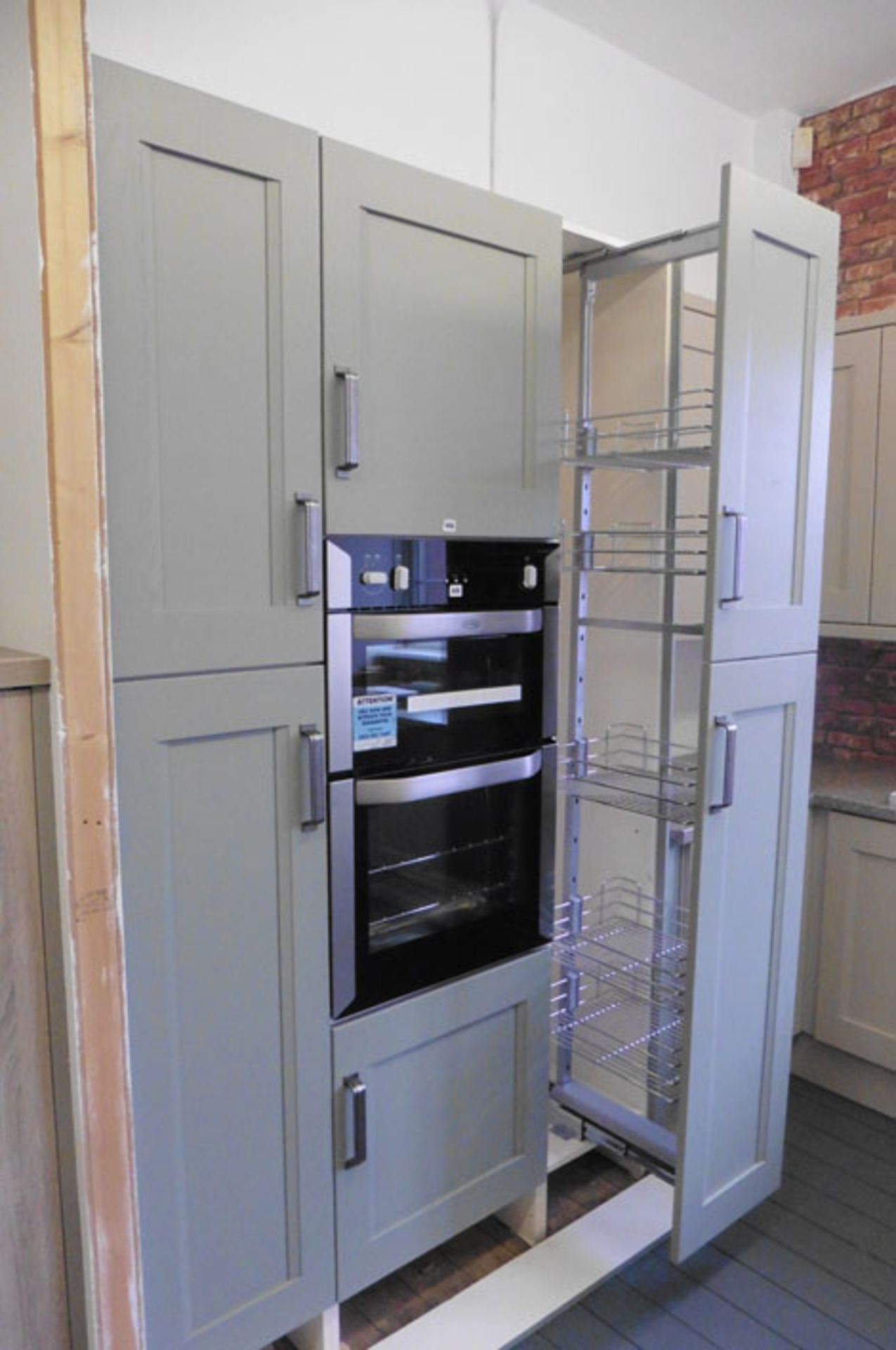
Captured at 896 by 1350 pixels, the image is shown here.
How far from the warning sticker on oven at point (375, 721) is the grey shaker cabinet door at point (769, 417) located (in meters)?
0.59

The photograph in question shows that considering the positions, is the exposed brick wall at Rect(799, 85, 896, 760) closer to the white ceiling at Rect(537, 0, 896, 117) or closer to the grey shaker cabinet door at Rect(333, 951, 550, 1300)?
the white ceiling at Rect(537, 0, 896, 117)

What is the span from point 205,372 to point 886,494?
77.5 inches

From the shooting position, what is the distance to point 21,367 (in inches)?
49.7

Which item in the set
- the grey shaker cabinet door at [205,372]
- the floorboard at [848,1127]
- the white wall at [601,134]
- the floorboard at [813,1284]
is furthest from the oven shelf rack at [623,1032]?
the white wall at [601,134]

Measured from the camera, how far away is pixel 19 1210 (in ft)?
4.42

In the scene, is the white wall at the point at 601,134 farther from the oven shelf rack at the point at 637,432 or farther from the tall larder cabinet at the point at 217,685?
the tall larder cabinet at the point at 217,685

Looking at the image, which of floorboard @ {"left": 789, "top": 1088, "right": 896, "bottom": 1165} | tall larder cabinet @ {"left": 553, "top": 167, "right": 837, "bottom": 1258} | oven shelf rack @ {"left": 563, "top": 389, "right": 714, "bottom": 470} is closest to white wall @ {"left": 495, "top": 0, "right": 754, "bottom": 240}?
tall larder cabinet @ {"left": 553, "top": 167, "right": 837, "bottom": 1258}

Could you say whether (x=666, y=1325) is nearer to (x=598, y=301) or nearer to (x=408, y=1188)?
(x=408, y=1188)

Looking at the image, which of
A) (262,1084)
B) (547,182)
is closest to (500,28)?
(547,182)

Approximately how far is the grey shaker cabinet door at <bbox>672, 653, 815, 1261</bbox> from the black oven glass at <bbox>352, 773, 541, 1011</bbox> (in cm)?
35

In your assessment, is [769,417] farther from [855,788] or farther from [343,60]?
[855,788]

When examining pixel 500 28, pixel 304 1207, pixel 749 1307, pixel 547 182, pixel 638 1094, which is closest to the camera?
pixel 304 1207

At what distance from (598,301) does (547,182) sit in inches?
11.8

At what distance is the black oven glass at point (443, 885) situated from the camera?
1.70 m
